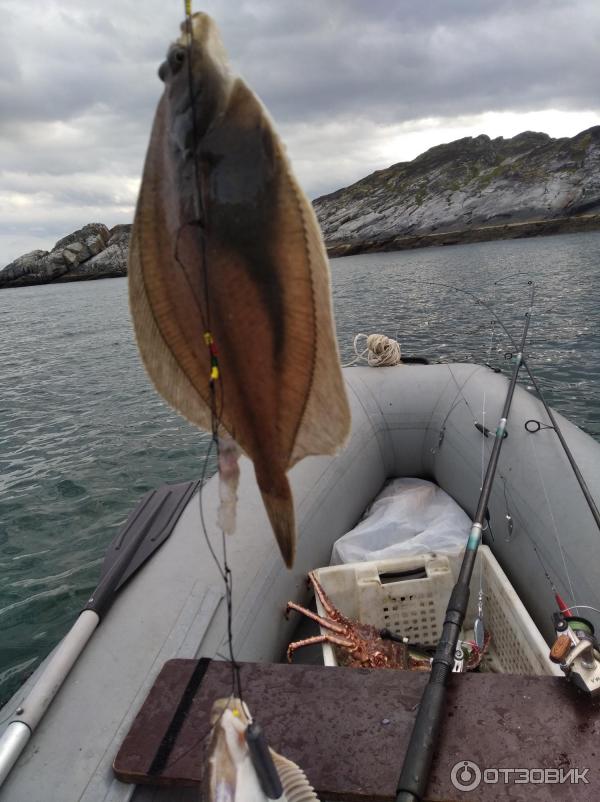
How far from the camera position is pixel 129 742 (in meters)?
2.42

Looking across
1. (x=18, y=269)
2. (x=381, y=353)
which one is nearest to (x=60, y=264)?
(x=18, y=269)

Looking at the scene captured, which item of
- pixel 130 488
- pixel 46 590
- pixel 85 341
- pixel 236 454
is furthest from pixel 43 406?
pixel 236 454

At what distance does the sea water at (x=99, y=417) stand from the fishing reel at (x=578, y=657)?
4343 millimetres

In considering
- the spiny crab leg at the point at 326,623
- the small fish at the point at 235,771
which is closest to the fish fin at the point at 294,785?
the small fish at the point at 235,771

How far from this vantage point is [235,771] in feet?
5.35

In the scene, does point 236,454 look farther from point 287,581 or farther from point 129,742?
point 287,581

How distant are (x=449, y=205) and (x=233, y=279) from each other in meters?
102

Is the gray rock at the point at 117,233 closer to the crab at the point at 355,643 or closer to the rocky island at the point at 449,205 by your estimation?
the rocky island at the point at 449,205

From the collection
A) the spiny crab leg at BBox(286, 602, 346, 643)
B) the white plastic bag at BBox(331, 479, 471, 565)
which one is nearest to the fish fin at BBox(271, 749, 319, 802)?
the spiny crab leg at BBox(286, 602, 346, 643)

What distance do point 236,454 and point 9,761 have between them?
186cm

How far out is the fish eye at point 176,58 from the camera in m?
1.39

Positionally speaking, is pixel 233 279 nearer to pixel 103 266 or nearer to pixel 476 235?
pixel 476 235

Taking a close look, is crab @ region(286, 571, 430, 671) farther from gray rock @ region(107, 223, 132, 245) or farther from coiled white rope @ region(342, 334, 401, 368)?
gray rock @ region(107, 223, 132, 245)

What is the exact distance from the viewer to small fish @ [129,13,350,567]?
53.7 inches
